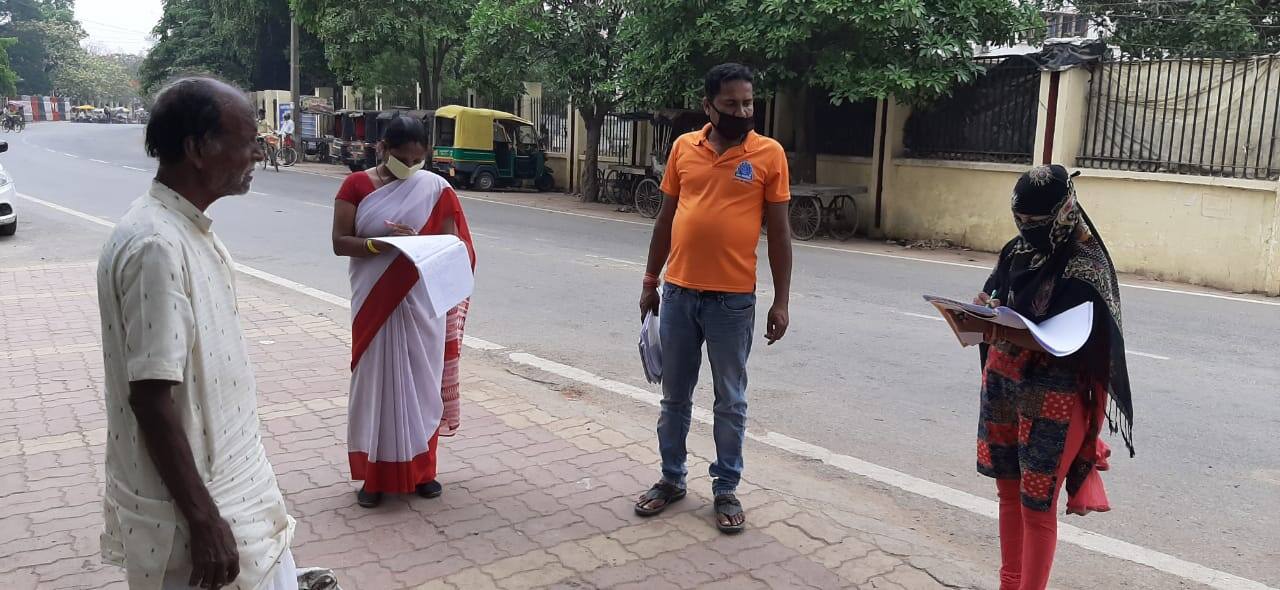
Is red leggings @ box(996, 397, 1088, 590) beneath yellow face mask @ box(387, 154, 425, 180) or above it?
beneath

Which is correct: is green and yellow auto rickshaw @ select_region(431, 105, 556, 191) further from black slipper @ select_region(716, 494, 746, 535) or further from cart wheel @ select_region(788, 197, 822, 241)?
black slipper @ select_region(716, 494, 746, 535)

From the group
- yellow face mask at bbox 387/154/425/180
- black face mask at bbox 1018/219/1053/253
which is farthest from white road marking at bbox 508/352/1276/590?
yellow face mask at bbox 387/154/425/180

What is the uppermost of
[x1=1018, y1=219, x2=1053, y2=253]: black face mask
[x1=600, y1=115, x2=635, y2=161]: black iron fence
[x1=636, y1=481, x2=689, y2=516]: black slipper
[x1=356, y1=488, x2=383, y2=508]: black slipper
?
[x1=600, y1=115, x2=635, y2=161]: black iron fence

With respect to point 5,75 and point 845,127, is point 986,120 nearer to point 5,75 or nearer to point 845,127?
point 845,127

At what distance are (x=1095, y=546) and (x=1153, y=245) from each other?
9920 mm

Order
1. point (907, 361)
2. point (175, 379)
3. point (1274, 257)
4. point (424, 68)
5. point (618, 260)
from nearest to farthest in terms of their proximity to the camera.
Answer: point (175, 379) < point (907, 361) < point (1274, 257) < point (618, 260) < point (424, 68)

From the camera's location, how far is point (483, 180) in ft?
79.4

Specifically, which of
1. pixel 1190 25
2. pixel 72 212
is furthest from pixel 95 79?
pixel 1190 25

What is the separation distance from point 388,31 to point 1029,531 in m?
25.8

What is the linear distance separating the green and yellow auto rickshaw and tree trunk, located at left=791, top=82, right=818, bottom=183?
9.31 m

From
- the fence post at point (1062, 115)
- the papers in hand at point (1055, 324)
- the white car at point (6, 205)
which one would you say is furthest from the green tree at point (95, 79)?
the papers in hand at point (1055, 324)

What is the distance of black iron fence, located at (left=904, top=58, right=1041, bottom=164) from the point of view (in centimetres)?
1427

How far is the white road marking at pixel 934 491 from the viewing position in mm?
3664

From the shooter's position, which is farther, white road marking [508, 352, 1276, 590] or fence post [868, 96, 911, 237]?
fence post [868, 96, 911, 237]
